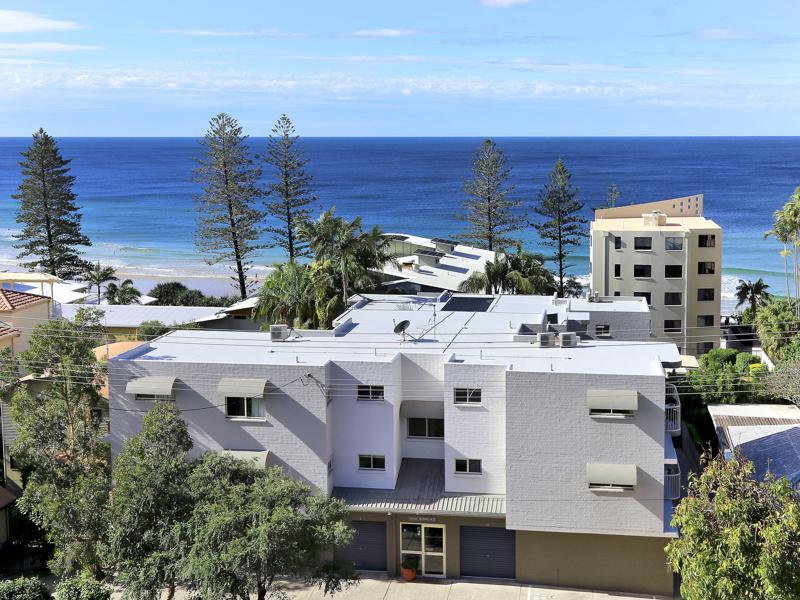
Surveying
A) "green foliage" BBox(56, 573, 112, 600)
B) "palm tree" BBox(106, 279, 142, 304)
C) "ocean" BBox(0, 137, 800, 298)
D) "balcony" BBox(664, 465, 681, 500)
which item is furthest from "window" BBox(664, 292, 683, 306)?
"green foliage" BBox(56, 573, 112, 600)

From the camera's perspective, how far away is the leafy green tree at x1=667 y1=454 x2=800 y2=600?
599 inches

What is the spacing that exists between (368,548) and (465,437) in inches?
139

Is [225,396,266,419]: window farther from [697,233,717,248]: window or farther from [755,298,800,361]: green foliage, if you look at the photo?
[697,233,717,248]: window

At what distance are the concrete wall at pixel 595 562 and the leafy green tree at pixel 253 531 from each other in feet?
17.0

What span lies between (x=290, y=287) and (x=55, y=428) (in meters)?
15.4

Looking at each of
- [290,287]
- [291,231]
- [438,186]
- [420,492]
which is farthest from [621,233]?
[438,186]

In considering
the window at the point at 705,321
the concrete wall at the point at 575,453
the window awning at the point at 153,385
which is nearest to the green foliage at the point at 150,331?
the window awning at the point at 153,385

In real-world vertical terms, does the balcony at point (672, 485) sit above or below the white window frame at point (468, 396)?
below

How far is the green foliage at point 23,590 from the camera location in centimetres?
1883

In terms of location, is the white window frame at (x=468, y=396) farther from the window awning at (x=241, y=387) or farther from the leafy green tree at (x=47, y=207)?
the leafy green tree at (x=47, y=207)

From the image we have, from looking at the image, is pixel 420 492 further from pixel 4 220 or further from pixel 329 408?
pixel 4 220

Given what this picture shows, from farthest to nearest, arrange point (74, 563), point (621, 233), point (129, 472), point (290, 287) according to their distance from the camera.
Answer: point (621, 233) → point (290, 287) → point (74, 563) → point (129, 472)

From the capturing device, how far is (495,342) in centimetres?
2494

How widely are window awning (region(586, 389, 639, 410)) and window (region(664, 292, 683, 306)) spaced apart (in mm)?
24755
